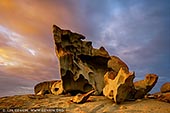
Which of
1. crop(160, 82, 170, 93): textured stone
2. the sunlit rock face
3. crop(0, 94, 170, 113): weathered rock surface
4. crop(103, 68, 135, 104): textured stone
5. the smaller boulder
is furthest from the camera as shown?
the smaller boulder

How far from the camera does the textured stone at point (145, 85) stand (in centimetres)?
1258

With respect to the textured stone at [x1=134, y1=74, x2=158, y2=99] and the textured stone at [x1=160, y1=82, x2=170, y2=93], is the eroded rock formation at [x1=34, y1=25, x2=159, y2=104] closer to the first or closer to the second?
the textured stone at [x1=134, y1=74, x2=158, y2=99]

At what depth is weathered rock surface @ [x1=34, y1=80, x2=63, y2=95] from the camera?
57.3 ft

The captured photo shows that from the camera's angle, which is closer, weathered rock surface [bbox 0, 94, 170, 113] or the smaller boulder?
weathered rock surface [bbox 0, 94, 170, 113]

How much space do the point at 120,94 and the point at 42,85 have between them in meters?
10.6

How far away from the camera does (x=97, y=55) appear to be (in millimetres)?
16969

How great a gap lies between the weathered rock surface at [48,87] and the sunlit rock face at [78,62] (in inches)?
74.3

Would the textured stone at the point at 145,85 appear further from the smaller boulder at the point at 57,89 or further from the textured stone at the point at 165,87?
the smaller boulder at the point at 57,89

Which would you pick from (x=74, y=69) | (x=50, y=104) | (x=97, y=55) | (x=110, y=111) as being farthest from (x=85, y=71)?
(x=110, y=111)

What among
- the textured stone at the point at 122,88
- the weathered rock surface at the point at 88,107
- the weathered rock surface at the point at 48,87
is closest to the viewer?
the weathered rock surface at the point at 88,107

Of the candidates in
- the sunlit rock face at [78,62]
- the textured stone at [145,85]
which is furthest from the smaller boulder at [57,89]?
the textured stone at [145,85]

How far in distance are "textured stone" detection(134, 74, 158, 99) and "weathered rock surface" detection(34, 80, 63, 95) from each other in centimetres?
683

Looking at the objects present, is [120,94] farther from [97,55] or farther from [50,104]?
[97,55]

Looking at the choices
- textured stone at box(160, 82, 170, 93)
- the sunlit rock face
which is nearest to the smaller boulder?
the sunlit rock face
